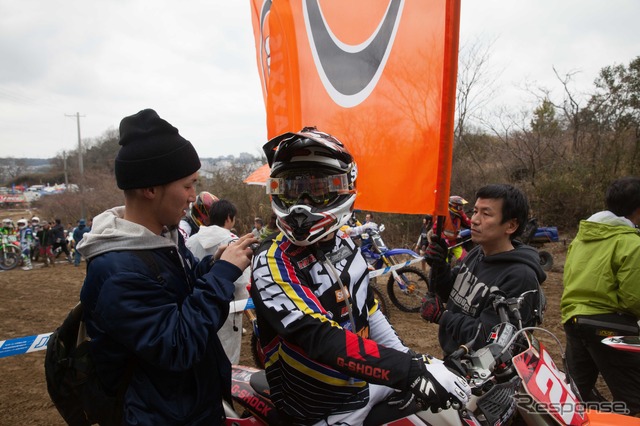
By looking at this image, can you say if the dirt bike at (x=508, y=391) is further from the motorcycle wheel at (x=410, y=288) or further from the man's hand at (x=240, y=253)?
the motorcycle wheel at (x=410, y=288)

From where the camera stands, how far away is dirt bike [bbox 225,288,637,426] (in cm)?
152

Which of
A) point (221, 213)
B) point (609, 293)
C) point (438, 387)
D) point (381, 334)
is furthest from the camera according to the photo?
point (221, 213)

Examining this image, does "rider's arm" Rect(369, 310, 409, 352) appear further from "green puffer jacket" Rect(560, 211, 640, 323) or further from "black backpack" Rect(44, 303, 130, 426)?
"green puffer jacket" Rect(560, 211, 640, 323)

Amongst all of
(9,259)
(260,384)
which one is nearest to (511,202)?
(260,384)

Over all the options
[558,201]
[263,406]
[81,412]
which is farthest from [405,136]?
[558,201]

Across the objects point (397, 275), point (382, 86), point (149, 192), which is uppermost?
point (382, 86)

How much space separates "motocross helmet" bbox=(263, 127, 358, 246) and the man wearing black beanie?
265 millimetres

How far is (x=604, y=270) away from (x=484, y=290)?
1149 millimetres

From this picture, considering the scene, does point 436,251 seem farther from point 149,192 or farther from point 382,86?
point 149,192

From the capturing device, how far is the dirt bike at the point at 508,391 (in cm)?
152

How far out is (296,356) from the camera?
1636mm

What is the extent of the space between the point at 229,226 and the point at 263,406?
280 cm

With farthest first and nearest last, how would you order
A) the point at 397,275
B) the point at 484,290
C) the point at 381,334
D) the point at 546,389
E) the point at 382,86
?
the point at 397,275 → the point at 382,86 → the point at 484,290 → the point at 381,334 → the point at 546,389

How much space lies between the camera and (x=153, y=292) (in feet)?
4.75
